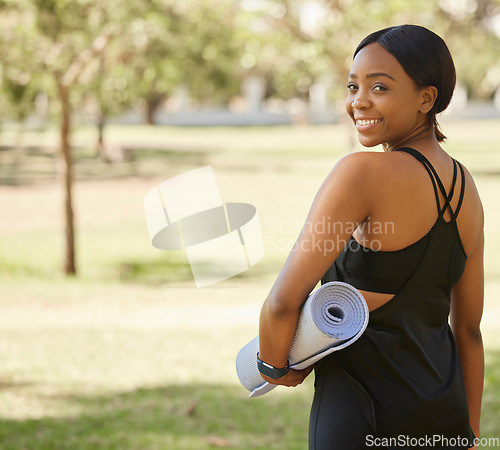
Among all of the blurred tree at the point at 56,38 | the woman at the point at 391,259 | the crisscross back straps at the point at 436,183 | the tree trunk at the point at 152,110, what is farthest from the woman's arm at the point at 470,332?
the tree trunk at the point at 152,110

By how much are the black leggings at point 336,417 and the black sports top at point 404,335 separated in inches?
0.8

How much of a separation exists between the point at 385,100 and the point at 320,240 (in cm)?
38

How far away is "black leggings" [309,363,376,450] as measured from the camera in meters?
1.66

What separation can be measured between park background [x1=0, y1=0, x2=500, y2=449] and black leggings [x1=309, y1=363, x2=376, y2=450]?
294 centimetres

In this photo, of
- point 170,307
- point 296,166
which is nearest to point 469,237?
point 170,307

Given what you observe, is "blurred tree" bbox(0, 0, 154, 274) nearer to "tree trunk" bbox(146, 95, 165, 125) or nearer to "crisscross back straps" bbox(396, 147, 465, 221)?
"crisscross back straps" bbox(396, 147, 465, 221)

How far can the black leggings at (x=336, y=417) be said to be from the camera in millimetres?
1655

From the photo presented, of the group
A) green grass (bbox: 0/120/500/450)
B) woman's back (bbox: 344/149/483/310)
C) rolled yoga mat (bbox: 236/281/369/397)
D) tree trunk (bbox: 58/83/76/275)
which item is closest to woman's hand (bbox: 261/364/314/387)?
rolled yoga mat (bbox: 236/281/369/397)

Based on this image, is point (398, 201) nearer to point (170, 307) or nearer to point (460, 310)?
point (460, 310)

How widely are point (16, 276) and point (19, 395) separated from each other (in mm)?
5957

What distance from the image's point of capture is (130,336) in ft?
24.1

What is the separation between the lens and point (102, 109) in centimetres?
1105

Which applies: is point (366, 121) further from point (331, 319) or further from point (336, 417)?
point (336, 417)

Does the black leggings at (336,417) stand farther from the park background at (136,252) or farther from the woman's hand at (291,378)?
the park background at (136,252)
